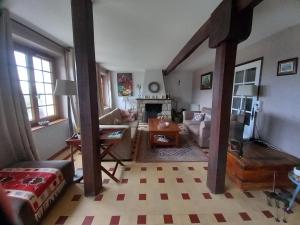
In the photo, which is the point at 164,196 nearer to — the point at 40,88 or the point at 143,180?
the point at 143,180

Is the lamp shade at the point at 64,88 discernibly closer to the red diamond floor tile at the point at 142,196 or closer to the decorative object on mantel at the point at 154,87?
the red diamond floor tile at the point at 142,196

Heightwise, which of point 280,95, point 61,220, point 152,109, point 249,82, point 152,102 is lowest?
Answer: point 61,220

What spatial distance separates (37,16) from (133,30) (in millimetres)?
1329

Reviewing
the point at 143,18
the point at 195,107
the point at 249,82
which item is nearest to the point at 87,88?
the point at 143,18

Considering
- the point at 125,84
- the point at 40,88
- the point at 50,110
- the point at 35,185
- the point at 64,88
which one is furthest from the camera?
the point at 125,84

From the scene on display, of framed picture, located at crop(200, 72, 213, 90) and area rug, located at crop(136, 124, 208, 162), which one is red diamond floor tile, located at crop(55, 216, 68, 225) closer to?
area rug, located at crop(136, 124, 208, 162)

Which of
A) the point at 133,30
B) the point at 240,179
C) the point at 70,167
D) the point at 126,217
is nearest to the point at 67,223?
the point at 126,217

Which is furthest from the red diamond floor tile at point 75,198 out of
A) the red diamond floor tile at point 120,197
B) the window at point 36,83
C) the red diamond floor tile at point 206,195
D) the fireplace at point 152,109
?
the fireplace at point 152,109

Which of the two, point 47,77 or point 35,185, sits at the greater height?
point 47,77

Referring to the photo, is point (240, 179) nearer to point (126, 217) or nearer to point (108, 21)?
point (126, 217)

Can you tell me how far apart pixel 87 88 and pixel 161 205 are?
1.62m

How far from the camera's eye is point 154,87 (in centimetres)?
703

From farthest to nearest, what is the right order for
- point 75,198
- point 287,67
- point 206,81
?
point 206,81, point 287,67, point 75,198

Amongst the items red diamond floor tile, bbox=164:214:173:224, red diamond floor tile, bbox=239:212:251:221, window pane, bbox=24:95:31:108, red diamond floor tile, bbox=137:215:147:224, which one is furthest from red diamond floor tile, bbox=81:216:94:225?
window pane, bbox=24:95:31:108
